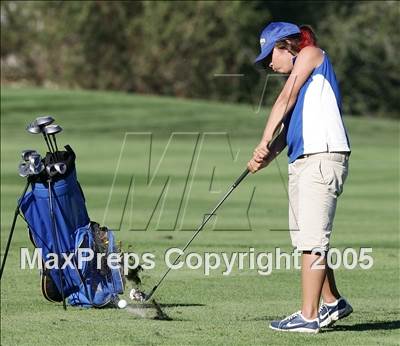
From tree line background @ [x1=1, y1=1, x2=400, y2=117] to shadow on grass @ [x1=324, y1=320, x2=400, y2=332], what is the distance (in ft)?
104

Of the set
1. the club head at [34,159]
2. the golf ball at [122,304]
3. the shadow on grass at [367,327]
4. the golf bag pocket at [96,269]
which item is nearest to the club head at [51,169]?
the club head at [34,159]

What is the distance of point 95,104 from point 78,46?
32.6 ft

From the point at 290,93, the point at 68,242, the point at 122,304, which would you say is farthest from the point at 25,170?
the point at 290,93

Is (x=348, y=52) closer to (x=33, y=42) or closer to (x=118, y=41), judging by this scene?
(x=118, y=41)

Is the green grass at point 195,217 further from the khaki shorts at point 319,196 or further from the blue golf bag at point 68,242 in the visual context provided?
the khaki shorts at point 319,196

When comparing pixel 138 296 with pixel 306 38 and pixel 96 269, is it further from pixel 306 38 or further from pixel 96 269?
pixel 306 38

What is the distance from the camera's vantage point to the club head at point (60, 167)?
7625 millimetres

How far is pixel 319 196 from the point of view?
722 cm

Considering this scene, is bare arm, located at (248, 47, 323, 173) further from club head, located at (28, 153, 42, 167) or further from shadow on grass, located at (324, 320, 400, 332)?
club head, located at (28, 153, 42, 167)

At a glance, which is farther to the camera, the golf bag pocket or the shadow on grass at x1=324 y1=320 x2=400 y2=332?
the golf bag pocket

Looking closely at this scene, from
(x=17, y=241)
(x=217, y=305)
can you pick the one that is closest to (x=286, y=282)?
(x=217, y=305)

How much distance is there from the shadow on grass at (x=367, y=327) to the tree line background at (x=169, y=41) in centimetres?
3182

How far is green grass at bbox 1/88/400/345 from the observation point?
7324 mm

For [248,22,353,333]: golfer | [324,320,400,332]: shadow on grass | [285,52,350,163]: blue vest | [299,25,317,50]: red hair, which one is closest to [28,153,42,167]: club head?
[248,22,353,333]: golfer
